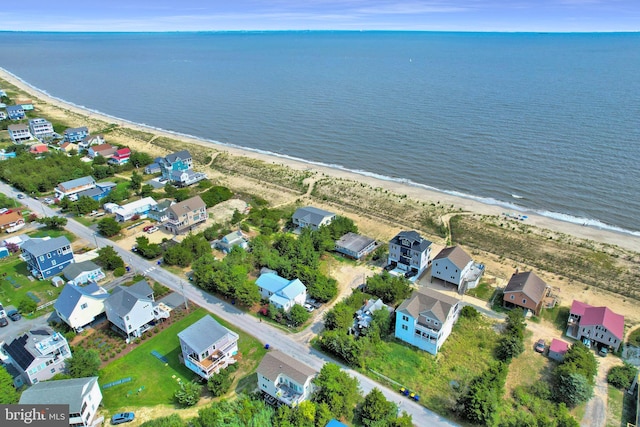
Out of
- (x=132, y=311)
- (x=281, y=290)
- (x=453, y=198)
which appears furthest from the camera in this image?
(x=453, y=198)

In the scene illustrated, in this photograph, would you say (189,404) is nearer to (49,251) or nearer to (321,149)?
(49,251)

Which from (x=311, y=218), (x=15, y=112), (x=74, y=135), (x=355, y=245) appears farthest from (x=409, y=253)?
(x=15, y=112)

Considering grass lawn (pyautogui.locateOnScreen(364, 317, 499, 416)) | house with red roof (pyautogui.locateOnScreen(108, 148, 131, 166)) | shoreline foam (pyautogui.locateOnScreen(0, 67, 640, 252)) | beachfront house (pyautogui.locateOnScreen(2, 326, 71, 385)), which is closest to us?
beachfront house (pyautogui.locateOnScreen(2, 326, 71, 385))

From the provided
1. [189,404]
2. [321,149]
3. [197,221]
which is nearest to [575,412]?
[189,404]

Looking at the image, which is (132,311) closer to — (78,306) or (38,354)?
(78,306)

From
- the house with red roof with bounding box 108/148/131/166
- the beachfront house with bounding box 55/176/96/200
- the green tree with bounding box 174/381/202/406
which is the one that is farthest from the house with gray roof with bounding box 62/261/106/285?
the house with red roof with bounding box 108/148/131/166

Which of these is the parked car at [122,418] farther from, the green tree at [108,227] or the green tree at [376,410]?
the green tree at [108,227]

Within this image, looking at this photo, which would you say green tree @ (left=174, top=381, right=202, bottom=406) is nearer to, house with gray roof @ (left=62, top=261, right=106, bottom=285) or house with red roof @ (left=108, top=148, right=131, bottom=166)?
house with gray roof @ (left=62, top=261, right=106, bottom=285)
